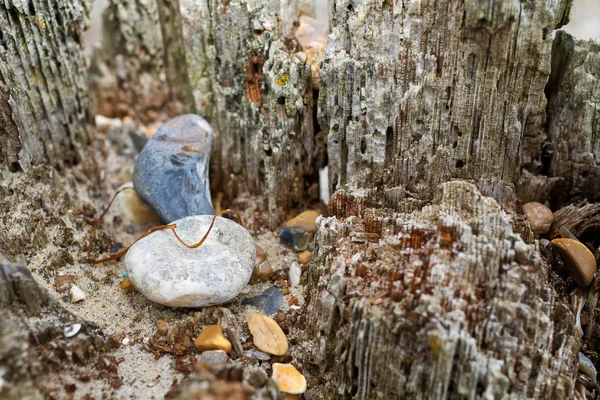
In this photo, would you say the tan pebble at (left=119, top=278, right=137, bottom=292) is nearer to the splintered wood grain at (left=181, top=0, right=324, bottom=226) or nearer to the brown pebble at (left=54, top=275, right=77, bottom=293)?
the brown pebble at (left=54, top=275, right=77, bottom=293)

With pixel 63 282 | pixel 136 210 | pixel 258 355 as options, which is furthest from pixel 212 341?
pixel 136 210

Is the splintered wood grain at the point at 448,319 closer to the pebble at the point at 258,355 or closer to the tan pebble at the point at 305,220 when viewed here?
the pebble at the point at 258,355

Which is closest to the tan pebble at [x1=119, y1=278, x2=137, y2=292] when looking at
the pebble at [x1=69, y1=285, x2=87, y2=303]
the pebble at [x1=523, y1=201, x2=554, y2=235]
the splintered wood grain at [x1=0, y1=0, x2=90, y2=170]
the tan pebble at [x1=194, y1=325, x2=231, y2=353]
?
the pebble at [x1=69, y1=285, x2=87, y2=303]

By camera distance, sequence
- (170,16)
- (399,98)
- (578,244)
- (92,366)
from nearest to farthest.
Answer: (92,366)
(578,244)
(399,98)
(170,16)

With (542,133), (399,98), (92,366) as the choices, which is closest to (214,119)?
(399,98)

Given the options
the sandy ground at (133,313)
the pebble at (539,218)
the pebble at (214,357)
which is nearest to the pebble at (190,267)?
the sandy ground at (133,313)

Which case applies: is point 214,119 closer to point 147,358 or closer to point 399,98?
point 399,98

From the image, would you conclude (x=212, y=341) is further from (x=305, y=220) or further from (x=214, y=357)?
(x=305, y=220)
